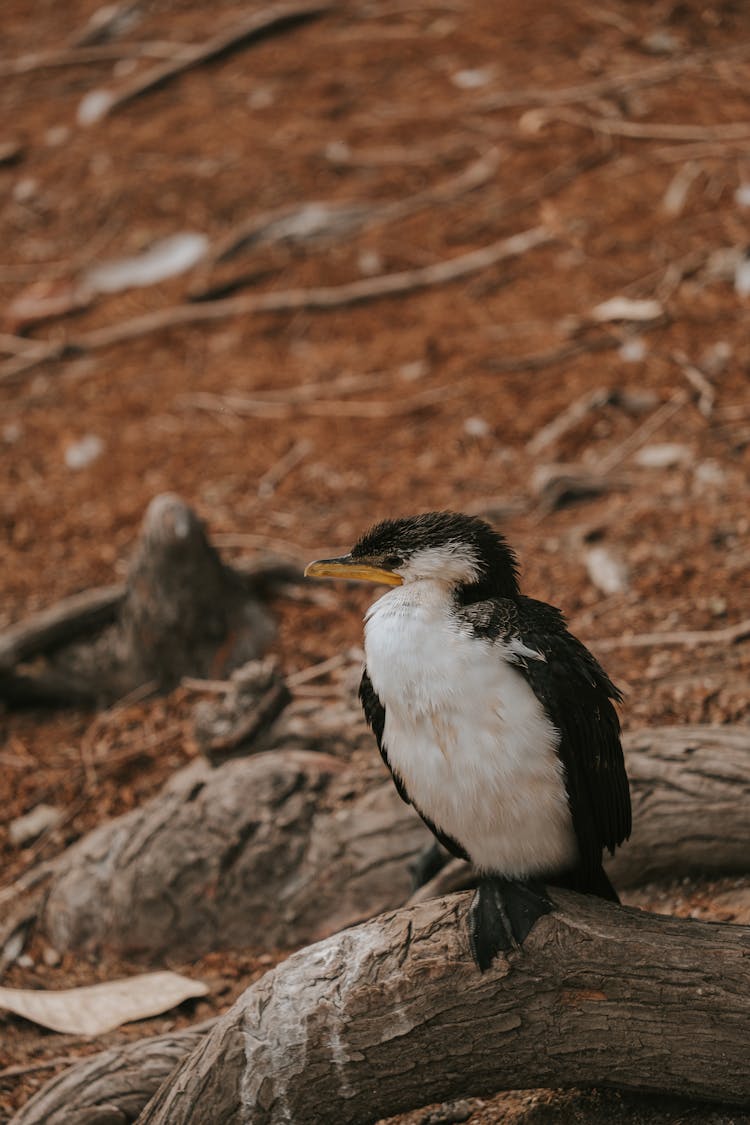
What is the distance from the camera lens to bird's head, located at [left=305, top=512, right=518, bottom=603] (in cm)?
264

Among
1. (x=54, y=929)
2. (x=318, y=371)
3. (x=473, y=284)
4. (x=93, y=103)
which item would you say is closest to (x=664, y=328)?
(x=473, y=284)

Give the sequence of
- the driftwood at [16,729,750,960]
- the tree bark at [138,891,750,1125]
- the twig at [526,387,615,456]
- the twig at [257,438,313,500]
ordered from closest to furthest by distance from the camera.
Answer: the tree bark at [138,891,750,1125], the driftwood at [16,729,750,960], the twig at [526,387,615,456], the twig at [257,438,313,500]

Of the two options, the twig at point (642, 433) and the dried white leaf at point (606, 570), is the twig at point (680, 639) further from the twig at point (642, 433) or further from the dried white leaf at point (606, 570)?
the twig at point (642, 433)

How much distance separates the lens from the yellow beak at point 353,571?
2.75 metres

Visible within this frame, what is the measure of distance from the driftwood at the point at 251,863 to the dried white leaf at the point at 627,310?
348 centimetres

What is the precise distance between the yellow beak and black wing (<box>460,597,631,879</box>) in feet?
0.75

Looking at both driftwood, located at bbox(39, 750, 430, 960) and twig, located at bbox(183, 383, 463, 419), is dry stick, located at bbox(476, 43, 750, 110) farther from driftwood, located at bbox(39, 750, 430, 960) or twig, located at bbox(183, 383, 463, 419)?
driftwood, located at bbox(39, 750, 430, 960)

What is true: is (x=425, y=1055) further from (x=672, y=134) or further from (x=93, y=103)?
(x=93, y=103)

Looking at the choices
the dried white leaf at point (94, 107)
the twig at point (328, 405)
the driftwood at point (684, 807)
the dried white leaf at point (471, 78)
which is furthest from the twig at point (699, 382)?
the dried white leaf at point (94, 107)

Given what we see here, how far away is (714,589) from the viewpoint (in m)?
4.31

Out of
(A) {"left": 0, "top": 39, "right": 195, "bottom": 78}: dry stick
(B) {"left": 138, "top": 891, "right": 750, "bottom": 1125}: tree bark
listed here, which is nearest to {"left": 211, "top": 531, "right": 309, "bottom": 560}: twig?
(B) {"left": 138, "top": 891, "right": 750, "bottom": 1125}: tree bark

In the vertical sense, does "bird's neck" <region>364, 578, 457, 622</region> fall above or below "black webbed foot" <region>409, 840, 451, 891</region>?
above

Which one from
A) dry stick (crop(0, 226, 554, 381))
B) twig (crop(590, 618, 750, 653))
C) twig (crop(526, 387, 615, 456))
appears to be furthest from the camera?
dry stick (crop(0, 226, 554, 381))

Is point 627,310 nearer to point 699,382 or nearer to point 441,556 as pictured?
point 699,382
